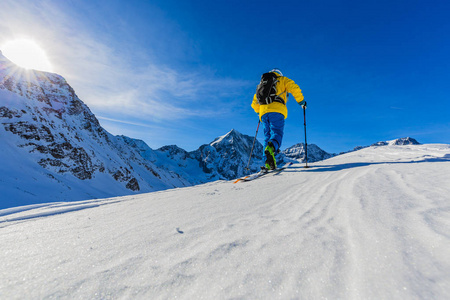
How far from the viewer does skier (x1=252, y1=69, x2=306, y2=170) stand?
5629 mm

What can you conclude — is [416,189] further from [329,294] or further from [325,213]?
[329,294]

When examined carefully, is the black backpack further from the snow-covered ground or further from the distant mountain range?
the distant mountain range

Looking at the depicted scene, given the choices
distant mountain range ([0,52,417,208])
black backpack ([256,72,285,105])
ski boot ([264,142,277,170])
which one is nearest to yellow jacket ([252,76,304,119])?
black backpack ([256,72,285,105])

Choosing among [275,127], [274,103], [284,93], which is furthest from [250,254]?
[284,93]

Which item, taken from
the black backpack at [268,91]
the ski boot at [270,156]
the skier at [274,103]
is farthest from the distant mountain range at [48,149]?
the black backpack at [268,91]

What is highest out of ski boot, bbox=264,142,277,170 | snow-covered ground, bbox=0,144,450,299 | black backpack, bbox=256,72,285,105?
black backpack, bbox=256,72,285,105

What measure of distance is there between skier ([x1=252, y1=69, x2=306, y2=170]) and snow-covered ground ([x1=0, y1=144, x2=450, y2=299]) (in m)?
3.83

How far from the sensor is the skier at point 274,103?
18.5 ft

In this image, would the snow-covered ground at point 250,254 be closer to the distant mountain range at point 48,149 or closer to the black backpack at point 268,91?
the black backpack at point 268,91

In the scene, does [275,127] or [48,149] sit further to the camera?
[48,149]

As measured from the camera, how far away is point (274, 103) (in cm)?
568

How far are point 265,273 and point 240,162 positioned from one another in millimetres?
152832

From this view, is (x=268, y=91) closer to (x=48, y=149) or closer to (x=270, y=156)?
(x=270, y=156)

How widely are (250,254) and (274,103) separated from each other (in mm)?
5233
